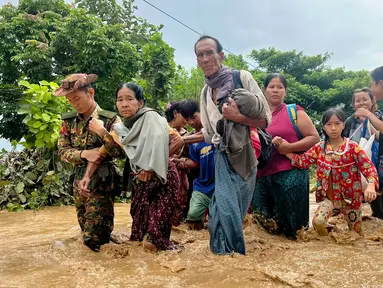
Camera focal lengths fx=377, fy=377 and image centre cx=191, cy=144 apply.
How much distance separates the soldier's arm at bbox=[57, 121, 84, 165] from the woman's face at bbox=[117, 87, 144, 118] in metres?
0.57

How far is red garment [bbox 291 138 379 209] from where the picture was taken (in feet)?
12.0

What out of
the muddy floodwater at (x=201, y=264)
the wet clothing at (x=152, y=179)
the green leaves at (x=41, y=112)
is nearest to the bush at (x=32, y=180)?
the green leaves at (x=41, y=112)

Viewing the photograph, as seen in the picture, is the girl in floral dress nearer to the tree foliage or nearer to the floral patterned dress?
the floral patterned dress

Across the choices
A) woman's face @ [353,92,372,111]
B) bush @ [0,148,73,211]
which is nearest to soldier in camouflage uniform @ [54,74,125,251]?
woman's face @ [353,92,372,111]

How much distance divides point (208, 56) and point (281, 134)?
1187 millimetres

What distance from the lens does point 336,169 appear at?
3.74m

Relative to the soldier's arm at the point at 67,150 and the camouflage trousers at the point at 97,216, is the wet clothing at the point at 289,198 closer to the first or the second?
the camouflage trousers at the point at 97,216

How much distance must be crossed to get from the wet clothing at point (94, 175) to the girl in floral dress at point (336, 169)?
5.14 ft

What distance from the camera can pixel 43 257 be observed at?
3039 millimetres

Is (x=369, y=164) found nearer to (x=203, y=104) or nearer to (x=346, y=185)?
(x=346, y=185)

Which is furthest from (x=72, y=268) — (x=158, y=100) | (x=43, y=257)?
(x=158, y=100)

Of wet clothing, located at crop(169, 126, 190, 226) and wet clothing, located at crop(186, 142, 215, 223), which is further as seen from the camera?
wet clothing, located at crop(169, 126, 190, 226)

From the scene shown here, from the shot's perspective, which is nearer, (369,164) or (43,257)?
(43,257)

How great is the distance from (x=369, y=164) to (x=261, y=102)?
1439 millimetres
